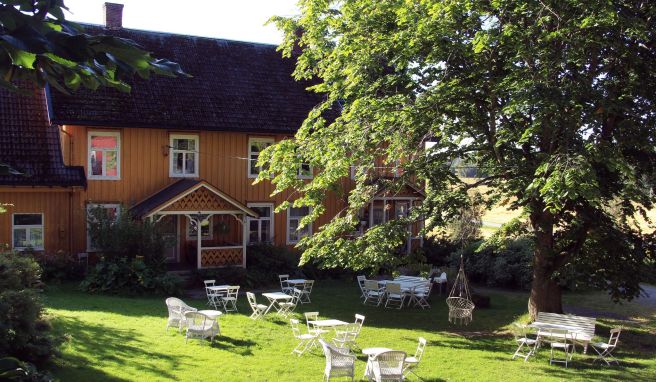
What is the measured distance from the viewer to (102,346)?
12.6 m

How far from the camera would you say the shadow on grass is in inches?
438

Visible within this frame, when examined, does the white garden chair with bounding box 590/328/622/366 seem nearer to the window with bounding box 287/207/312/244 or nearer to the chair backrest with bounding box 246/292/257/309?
the chair backrest with bounding box 246/292/257/309

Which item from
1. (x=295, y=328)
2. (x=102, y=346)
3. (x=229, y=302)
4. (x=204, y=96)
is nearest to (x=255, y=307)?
(x=229, y=302)

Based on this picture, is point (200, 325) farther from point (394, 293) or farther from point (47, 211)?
point (47, 211)

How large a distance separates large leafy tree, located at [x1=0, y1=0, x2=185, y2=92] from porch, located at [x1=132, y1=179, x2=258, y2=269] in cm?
1900

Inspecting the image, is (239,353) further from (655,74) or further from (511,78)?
(655,74)

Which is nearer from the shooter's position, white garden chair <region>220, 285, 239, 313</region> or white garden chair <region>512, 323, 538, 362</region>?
white garden chair <region>512, 323, 538, 362</region>

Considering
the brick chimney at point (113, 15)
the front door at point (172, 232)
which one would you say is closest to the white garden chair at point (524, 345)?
the front door at point (172, 232)

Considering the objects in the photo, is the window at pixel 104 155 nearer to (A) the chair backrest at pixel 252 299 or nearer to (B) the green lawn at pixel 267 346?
(B) the green lawn at pixel 267 346

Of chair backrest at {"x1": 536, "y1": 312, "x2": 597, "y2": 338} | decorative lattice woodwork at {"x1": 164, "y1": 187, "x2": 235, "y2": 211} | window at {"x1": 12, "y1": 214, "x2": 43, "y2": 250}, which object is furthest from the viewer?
decorative lattice woodwork at {"x1": 164, "y1": 187, "x2": 235, "y2": 211}

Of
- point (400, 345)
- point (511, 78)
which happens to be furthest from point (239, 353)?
point (511, 78)

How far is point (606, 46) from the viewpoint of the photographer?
42.9 ft

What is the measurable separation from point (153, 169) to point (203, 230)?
3.32 meters

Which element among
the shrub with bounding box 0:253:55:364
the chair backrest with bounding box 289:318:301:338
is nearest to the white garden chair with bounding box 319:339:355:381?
the chair backrest with bounding box 289:318:301:338
